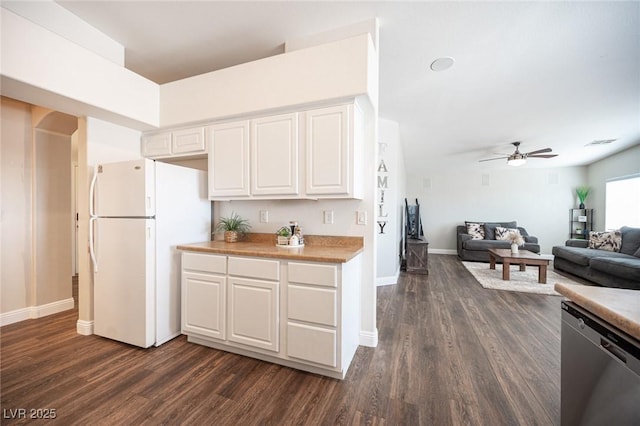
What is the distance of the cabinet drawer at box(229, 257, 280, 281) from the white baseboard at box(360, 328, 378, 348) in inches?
40.6

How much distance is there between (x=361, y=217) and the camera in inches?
91.7

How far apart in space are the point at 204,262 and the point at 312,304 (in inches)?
41.9

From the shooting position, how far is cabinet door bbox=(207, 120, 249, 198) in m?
2.43

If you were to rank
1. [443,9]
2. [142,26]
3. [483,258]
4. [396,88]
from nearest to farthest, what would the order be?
[443,9], [142,26], [396,88], [483,258]

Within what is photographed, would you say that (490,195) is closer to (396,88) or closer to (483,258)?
(483,258)

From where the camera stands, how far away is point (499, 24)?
2.08m

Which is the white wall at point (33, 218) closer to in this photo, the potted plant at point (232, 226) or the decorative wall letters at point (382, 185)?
the potted plant at point (232, 226)

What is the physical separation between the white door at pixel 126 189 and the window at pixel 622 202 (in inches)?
333

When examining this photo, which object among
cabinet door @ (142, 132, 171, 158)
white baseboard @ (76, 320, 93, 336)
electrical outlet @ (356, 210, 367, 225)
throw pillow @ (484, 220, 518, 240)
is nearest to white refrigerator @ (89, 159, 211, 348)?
white baseboard @ (76, 320, 93, 336)

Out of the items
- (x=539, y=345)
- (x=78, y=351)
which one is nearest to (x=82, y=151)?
(x=78, y=351)

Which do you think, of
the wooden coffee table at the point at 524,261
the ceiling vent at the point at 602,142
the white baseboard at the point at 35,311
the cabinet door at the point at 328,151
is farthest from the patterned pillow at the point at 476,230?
the white baseboard at the point at 35,311

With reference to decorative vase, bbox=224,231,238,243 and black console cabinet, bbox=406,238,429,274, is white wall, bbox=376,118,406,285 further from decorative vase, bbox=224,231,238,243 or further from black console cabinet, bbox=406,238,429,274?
decorative vase, bbox=224,231,238,243

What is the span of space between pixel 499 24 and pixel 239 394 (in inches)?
138

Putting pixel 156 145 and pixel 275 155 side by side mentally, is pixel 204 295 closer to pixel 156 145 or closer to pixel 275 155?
pixel 275 155
